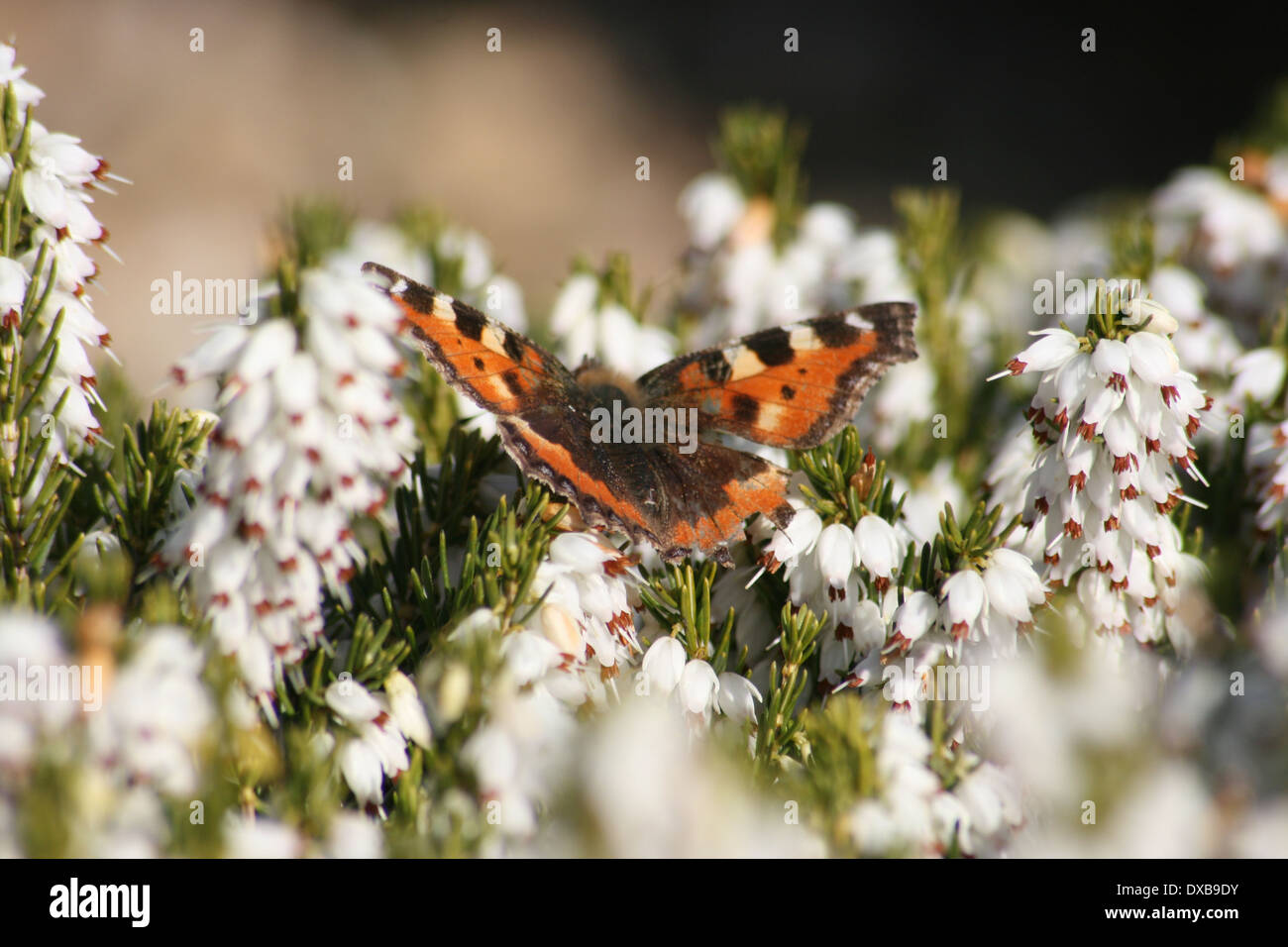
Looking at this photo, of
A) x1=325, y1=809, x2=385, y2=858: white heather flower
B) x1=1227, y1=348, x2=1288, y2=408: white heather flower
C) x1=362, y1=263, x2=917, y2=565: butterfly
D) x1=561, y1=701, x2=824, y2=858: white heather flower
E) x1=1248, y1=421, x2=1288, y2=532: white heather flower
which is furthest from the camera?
x1=1227, y1=348, x2=1288, y2=408: white heather flower

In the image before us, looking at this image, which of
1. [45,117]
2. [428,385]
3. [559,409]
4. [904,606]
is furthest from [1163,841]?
[45,117]

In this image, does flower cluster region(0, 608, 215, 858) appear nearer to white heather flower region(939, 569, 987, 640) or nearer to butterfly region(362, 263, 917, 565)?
butterfly region(362, 263, 917, 565)

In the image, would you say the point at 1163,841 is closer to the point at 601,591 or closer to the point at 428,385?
the point at 601,591

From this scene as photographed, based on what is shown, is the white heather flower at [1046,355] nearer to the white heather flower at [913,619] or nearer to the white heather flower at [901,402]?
the white heather flower at [913,619]

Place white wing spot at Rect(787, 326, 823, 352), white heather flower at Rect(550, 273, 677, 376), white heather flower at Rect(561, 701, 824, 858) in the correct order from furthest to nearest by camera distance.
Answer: white heather flower at Rect(550, 273, 677, 376)
white wing spot at Rect(787, 326, 823, 352)
white heather flower at Rect(561, 701, 824, 858)

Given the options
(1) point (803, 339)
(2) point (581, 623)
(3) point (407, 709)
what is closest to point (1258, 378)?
(1) point (803, 339)

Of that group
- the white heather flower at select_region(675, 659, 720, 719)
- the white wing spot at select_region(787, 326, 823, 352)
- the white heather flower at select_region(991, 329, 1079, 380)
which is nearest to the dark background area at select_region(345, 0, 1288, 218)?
the white wing spot at select_region(787, 326, 823, 352)
